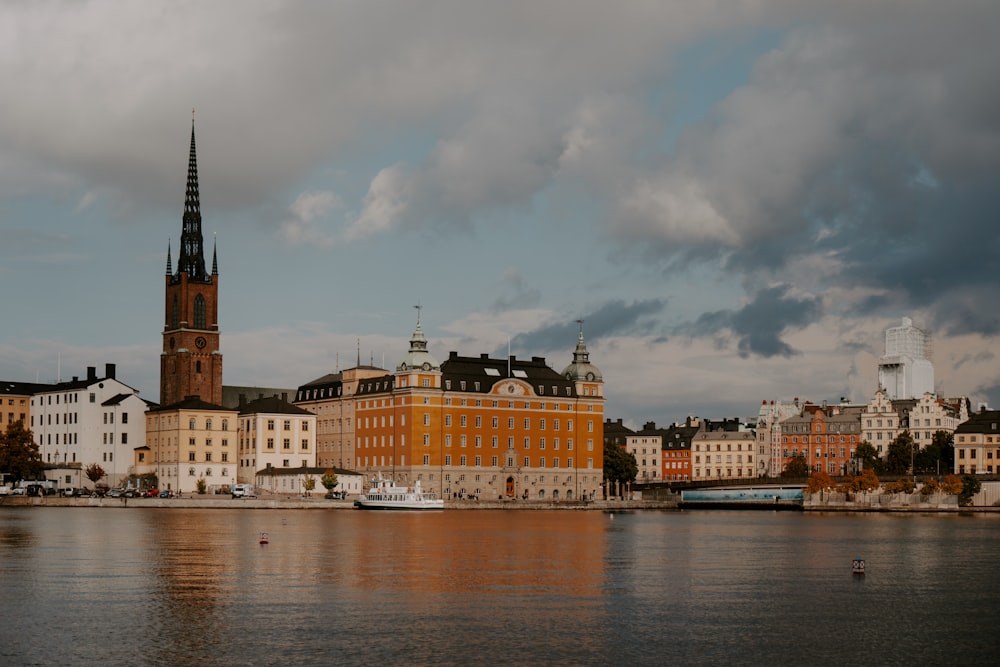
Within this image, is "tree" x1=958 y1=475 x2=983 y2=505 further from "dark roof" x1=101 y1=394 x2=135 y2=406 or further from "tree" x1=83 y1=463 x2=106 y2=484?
"tree" x1=83 y1=463 x2=106 y2=484

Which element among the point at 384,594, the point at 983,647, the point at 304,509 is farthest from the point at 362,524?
the point at 983,647

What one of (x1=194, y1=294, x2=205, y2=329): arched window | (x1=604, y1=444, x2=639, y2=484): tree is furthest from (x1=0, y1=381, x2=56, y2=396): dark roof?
(x1=604, y1=444, x2=639, y2=484): tree

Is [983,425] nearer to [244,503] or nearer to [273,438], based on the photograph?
[273,438]

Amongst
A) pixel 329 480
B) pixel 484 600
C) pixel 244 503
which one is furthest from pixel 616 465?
pixel 484 600

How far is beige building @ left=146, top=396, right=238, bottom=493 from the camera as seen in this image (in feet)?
545

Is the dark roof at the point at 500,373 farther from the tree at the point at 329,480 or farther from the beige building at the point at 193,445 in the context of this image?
the beige building at the point at 193,445

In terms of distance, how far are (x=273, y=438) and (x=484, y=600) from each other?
126692 mm

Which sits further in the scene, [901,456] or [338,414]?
[901,456]

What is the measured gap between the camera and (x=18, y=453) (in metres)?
154

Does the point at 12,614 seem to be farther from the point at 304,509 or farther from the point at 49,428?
the point at 49,428

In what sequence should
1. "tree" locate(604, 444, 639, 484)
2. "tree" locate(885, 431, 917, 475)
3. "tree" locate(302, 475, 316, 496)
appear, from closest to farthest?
"tree" locate(302, 475, 316, 496) < "tree" locate(604, 444, 639, 484) < "tree" locate(885, 431, 917, 475)

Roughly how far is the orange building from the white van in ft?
67.1

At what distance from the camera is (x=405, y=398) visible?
565 feet

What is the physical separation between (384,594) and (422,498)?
4119 inches
